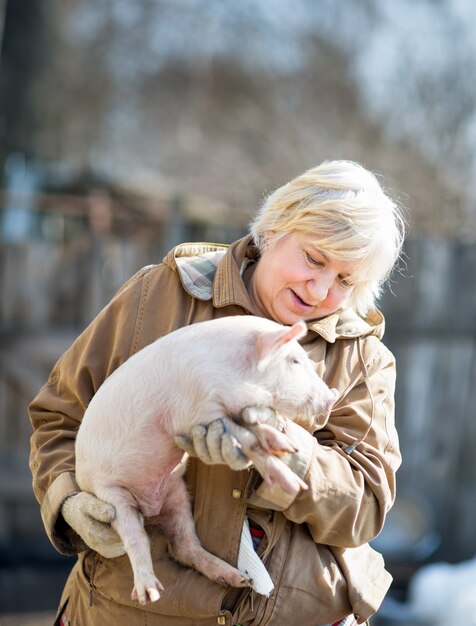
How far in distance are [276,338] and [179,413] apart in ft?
1.12

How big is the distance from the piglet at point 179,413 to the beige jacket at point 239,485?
8 centimetres

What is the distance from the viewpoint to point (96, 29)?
485 inches

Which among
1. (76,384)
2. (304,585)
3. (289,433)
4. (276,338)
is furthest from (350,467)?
(76,384)

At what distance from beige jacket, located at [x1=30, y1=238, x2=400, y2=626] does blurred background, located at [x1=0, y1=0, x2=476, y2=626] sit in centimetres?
234

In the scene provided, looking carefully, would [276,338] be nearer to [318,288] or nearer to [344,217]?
[318,288]

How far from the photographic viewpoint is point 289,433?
2.14 m

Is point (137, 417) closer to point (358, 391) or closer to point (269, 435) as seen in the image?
point (269, 435)

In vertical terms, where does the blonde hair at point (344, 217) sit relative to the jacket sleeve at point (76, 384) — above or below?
above

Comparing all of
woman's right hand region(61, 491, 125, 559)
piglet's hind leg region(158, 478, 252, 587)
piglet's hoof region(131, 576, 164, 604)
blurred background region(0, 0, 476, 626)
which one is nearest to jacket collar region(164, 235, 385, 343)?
piglet's hind leg region(158, 478, 252, 587)

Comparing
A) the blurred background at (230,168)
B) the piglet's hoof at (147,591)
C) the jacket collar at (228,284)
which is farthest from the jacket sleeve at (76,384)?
the blurred background at (230,168)

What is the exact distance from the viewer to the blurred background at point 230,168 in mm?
5973

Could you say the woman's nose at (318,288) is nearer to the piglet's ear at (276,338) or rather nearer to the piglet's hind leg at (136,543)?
the piglet's ear at (276,338)

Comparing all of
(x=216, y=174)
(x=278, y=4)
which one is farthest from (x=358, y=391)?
(x=278, y=4)

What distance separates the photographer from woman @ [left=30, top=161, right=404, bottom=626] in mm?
2230
